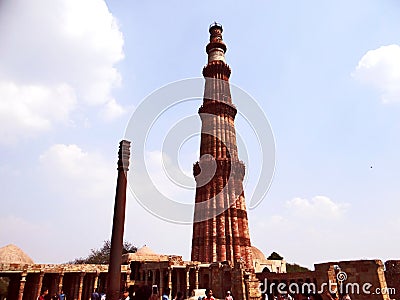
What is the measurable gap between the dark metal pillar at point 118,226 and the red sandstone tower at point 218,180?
20641 mm

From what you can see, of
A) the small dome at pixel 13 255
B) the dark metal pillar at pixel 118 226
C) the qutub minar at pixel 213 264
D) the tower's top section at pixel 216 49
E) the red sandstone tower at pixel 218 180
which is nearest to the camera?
the dark metal pillar at pixel 118 226

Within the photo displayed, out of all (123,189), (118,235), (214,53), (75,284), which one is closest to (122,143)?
(123,189)

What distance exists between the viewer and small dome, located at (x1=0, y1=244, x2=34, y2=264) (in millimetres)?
24600

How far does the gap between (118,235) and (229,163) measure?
78.3 ft

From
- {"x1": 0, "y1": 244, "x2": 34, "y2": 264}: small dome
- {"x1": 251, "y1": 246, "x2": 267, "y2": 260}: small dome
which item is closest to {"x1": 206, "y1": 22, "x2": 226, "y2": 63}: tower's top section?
{"x1": 251, "y1": 246, "x2": 267, "y2": 260}: small dome

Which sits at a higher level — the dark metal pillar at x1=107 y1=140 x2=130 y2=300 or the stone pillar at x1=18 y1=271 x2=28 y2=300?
the dark metal pillar at x1=107 y1=140 x2=130 y2=300

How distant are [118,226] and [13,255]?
20972mm

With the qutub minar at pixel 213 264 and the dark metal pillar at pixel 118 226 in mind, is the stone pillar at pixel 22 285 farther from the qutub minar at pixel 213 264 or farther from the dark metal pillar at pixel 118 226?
the dark metal pillar at pixel 118 226

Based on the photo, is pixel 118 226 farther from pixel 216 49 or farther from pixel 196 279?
pixel 216 49

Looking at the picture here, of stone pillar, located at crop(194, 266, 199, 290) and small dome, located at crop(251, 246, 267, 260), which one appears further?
small dome, located at crop(251, 246, 267, 260)

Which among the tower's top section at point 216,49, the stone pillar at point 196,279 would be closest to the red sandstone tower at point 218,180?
the tower's top section at point 216,49

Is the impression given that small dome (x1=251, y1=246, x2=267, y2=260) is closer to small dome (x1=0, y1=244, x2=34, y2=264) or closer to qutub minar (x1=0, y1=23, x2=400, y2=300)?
qutub minar (x1=0, y1=23, x2=400, y2=300)

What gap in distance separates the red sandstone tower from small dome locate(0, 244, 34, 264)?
45.2 feet

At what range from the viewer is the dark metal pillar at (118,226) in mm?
8312
